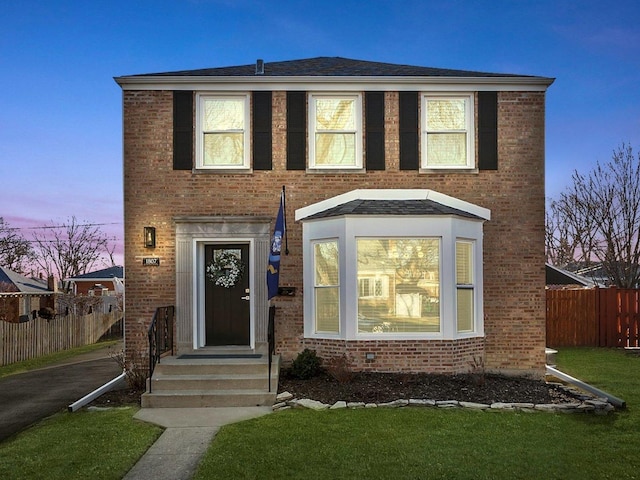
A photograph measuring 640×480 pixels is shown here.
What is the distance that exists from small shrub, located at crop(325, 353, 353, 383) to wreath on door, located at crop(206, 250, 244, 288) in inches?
95.6

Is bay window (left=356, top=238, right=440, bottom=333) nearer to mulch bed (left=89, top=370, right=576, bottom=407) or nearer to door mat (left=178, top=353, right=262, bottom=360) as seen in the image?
mulch bed (left=89, top=370, right=576, bottom=407)

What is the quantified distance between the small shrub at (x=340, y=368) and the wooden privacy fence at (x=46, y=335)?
9800 millimetres

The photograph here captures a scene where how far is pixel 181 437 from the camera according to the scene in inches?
279

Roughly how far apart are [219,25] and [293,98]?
9655mm

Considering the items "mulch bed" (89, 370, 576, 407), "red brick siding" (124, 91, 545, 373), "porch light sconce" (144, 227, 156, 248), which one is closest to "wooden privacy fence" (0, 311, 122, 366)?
"red brick siding" (124, 91, 545, 373)

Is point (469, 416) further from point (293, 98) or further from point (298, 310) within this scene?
point (293, 98)

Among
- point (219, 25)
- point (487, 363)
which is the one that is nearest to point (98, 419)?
point (487, 363)

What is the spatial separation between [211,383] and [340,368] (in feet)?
7.04

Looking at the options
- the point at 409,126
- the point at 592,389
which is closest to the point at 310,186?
the point at 409,126

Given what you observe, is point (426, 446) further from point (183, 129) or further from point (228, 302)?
point (183, 129)

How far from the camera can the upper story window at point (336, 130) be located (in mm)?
11086

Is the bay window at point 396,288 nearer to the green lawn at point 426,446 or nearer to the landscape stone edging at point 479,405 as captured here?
the landscape stone edging at point 479,405

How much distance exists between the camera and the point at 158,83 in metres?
10.9

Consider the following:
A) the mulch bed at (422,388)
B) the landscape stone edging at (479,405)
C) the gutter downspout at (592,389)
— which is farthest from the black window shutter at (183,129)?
the gutter downspout at (592,389)
